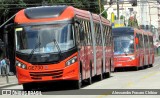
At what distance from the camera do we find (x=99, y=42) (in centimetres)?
2914

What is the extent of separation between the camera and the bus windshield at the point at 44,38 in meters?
21.5

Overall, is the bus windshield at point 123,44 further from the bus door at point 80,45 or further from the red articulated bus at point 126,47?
the bus door at point 80,45

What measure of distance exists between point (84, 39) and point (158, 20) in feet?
561

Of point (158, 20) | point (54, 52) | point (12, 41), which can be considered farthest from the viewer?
point (158, 20)

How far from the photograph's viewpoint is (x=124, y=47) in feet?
139

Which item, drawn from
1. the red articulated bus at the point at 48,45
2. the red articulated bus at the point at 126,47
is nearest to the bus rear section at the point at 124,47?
the red articulated bus at the point at 126,47

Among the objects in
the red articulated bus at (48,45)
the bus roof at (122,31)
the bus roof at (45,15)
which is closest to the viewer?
the red articulated bus at (48,45)

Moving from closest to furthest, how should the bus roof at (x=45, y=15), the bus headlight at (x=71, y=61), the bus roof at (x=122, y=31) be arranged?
the bus headlight at (x=71, y=61) → the bus roof at (x=45, y=15) → the bus roof at (x=122, y=31)

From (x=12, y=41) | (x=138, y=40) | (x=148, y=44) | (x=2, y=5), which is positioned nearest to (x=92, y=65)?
(x=12, y=41)

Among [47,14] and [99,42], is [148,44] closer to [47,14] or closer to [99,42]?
[99,42]

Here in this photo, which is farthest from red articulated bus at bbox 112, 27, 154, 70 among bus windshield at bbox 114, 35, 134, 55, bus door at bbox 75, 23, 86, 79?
bus door at bbox 75, 23, 86, 79

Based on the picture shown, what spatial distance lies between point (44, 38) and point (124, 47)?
69.8ft

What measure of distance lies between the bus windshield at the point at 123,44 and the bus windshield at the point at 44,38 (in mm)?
20504

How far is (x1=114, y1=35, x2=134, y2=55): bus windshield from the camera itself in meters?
42.2
